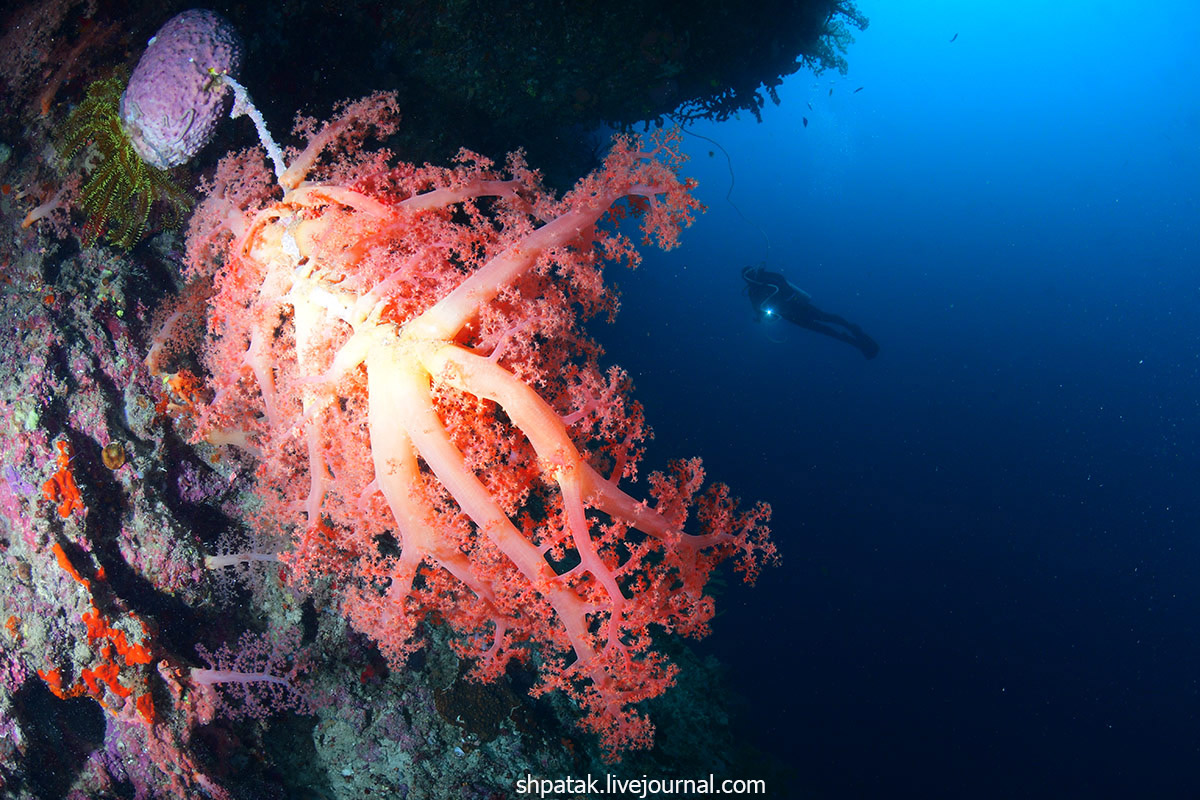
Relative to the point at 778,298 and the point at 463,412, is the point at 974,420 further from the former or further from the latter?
the point at 463,412

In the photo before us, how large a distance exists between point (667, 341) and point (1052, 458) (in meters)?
24.1

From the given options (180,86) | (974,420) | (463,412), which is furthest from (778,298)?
(974,420)

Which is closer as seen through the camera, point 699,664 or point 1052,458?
point 699,664

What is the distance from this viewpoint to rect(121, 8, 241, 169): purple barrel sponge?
2.54m

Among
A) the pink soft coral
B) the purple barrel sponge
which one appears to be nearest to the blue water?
the pink soft coral

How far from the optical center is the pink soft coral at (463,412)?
7.12ft

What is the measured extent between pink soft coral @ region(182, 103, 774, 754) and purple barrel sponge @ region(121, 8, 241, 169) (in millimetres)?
587

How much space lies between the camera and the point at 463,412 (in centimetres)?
224

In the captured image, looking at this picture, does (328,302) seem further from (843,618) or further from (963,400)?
(963,400)

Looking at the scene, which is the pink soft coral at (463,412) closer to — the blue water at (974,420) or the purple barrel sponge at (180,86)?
the purple barrel sponge at (180,86)

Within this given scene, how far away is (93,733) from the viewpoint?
259 cm

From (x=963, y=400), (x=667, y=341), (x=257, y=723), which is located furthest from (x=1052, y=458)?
(x=257, y=723)

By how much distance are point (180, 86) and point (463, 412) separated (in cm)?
242

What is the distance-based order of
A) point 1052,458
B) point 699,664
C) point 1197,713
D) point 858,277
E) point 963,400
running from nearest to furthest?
point 699,664, point 1197,713, point 1052,458, point 963,400, point 858,277
